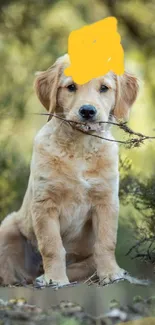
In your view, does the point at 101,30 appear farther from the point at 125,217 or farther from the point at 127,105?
the point at 125,217

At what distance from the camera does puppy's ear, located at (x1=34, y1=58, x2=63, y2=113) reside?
3492 mm

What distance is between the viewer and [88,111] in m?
3.25

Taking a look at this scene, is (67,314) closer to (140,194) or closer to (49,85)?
(49,85)

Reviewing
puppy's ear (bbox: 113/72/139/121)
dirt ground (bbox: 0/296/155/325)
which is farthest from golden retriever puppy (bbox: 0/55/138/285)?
dirt ground (bbox: 0/296/155/325)

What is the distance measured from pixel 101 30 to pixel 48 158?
0.65 metres

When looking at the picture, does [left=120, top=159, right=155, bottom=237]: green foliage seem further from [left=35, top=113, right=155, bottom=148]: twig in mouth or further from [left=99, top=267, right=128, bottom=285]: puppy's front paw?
[left=35, top=113, right=155, bottom=148]: twig in mouth

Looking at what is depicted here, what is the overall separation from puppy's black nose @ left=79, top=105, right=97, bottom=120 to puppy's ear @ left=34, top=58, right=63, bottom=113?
0.82 feet

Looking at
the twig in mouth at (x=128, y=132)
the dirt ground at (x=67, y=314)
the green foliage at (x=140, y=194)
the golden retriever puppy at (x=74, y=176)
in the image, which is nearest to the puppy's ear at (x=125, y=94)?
the golden retriever puppy at (x=74, y=176)

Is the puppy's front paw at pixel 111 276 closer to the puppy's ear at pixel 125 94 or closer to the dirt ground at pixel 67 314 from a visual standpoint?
the puppy's ear at pixel 125 94

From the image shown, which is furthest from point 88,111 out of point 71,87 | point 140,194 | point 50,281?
point 140,194

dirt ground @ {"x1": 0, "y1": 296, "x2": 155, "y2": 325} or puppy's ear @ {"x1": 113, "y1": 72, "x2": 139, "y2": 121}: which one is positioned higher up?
puppy's ear @ {"x1": 113, "y1": 72, "x2": 139, "y2": 121}
